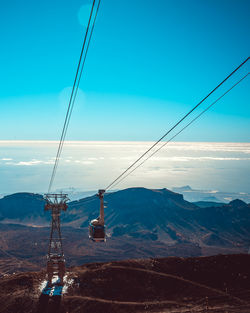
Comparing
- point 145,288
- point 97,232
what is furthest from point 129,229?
point 97,232

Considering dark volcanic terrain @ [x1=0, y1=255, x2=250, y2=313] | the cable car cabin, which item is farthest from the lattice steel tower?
the cable car cabin

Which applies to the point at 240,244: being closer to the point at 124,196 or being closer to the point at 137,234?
the point at 137,234

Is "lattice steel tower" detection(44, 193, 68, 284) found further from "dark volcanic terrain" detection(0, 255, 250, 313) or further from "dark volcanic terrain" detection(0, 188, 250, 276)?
"dark volcanic terrain" detection(0, 188, 250, 276)

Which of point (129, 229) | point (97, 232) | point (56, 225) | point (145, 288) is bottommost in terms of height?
point (129, 229)

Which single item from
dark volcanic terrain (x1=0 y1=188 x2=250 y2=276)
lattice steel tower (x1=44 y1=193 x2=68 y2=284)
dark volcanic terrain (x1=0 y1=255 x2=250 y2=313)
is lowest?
dark volcanic terrain (x1=0 y1=188 x2=250 y2=276)

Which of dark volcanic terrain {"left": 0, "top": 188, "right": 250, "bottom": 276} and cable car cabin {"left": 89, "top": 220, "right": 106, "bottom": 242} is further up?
cable car cabin {"left": 89, "top": 220, "right": 106, "bottom": 242}

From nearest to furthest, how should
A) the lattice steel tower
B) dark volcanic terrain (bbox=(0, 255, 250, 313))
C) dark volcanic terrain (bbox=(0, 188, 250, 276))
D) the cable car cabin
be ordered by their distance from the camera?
the cable car cabin < dark volcanic terrain (bbox=(0, 255, 250, 313)) < the lattice steel tower < dark volcanic terrain (bbox=(0, 188, 250, 276))

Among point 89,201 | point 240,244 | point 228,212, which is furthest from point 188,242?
point 89,201

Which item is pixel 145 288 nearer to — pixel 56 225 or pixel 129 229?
pixel 56 225

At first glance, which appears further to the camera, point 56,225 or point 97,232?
point 56,225

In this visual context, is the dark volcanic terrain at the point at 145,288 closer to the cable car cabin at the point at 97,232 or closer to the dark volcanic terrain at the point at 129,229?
the cable car cabin at the point at 97,232
